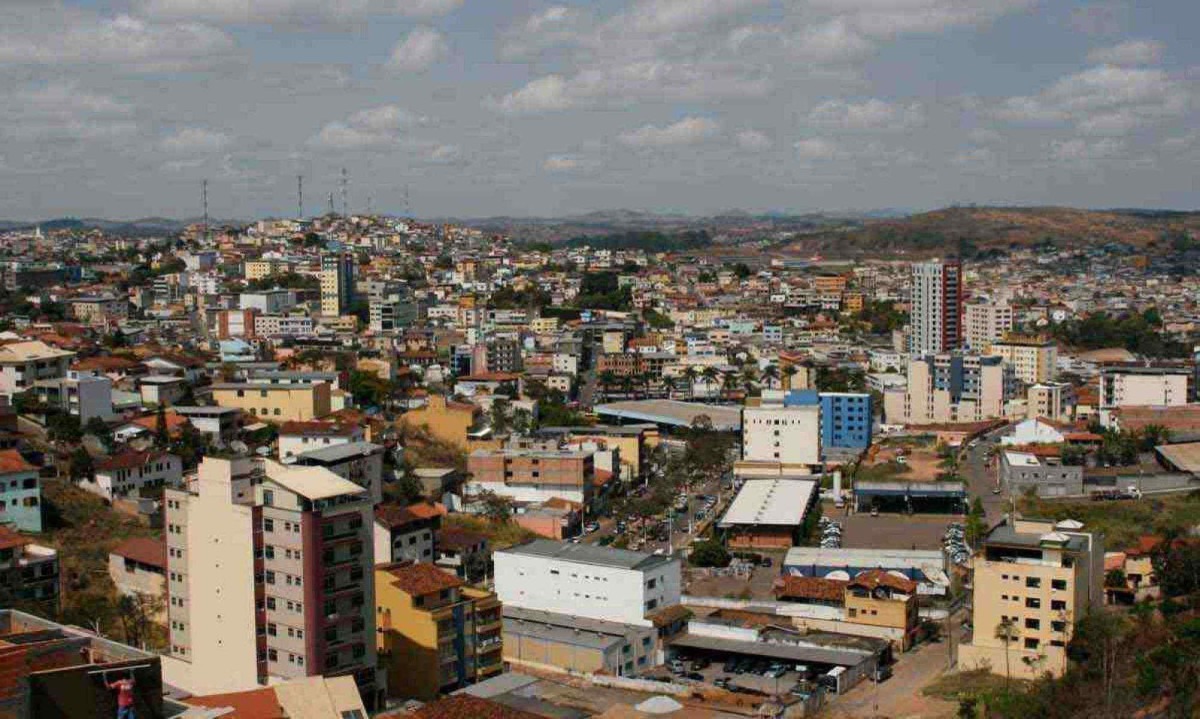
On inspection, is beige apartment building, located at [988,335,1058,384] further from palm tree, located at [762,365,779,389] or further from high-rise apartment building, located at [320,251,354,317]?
high-rise apartment building, located at [320,251,354,317]

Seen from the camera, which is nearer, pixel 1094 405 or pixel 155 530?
pixel 155 530

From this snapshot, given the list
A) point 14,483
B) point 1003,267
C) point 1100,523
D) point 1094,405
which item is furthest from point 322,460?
point 1003,267

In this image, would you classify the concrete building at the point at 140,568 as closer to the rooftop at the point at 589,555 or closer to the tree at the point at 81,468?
the tree at the point at 81,468

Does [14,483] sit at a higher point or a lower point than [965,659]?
higher

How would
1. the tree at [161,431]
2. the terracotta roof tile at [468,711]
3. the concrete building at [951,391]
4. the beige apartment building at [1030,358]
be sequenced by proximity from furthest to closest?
1. the beige apartment building at [1030,358]
2. the concrete building at [951,391]
3. the tree at [161,431]
4. the terracotta roof tile at [468,711]

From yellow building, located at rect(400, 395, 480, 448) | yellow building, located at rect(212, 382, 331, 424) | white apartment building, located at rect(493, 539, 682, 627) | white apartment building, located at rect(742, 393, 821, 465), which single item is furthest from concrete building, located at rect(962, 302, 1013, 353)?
white apartment building, located at rect(493, 539, 682, 627)

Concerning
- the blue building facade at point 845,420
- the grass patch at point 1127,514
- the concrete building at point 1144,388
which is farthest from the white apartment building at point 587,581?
the concrete building at point 1144,388

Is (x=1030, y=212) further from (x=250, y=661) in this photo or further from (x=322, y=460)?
(x=250, y=661)
